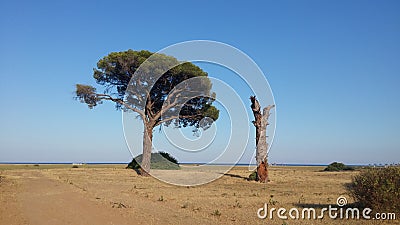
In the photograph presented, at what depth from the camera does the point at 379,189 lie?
1106 centimetres

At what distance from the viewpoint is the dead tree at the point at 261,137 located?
98.4 ft

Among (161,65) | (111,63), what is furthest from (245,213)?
(111,63)

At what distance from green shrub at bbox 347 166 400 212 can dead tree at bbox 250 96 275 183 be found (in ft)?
59.0

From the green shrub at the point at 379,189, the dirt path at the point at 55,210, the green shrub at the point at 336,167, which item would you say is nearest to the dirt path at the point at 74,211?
the dirt path at the point at 55,210

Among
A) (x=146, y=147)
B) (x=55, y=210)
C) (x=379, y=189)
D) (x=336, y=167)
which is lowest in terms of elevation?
(x=55, y=210)

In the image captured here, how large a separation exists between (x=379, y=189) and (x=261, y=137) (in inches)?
773

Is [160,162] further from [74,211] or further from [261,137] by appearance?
[74,211]

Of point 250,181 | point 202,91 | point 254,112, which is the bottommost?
point 250,181

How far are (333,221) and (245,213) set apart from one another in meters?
2.86

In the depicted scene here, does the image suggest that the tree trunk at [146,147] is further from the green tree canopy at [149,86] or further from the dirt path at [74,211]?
the dirt path at [74,211]

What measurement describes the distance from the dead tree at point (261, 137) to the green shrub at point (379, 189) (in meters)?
18.0

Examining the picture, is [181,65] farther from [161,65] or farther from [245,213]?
[245,213]

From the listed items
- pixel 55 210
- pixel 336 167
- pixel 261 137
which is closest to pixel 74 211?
pixel 55 210

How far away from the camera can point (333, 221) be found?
1095cm
